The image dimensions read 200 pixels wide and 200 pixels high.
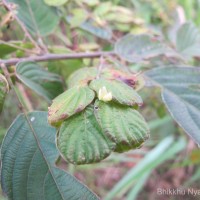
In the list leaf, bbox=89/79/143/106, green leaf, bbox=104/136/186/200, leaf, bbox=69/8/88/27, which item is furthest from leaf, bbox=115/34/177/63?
green leaf, bbox=104/136/186/200

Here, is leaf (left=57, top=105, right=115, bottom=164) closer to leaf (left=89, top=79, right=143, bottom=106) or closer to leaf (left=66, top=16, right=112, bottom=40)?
leaf (left=89, top=79, right=143, bottom=106)

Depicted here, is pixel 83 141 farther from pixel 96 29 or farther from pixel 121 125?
pixel 96 29

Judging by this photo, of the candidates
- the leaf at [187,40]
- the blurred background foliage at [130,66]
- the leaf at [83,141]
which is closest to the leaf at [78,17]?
the blurred background foliage at [130,66]

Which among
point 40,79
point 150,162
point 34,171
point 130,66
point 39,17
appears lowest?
point 150,162

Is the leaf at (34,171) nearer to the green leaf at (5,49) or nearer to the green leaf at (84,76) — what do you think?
the green leaf at (84,76)

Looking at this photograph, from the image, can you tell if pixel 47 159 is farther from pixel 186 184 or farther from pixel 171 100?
pixel 186 184

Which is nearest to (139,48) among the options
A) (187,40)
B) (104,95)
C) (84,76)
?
(187,40)
